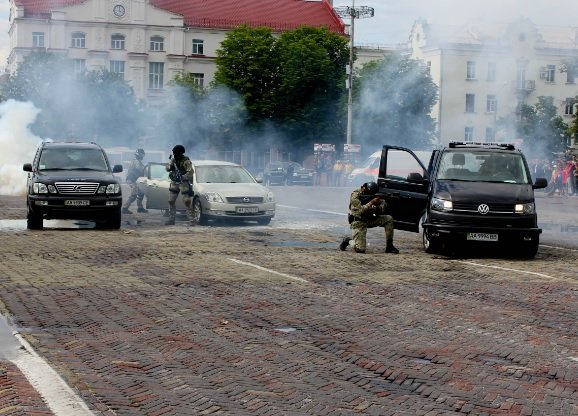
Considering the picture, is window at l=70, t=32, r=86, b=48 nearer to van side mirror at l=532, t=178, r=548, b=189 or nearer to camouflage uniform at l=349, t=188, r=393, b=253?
camouflage uniform at l=349, t=188, r=393, b=253

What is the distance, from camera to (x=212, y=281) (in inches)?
535

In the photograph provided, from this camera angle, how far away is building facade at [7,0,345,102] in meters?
90.6

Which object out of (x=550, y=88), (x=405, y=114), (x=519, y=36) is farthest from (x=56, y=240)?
(x=405, y=114)

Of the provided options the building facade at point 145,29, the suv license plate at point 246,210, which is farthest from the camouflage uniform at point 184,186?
the building facade at point 145,29

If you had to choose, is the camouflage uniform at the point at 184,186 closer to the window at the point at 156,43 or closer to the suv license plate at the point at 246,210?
the suv license plate at the point at 246,210

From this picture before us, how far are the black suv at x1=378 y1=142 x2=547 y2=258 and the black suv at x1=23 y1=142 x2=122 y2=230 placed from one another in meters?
6.11

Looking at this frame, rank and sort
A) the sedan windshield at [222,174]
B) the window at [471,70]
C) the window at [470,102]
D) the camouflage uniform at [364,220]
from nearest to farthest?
the camouflage uniform at [364,220] < the sedan windshield at [222,174] < the window at [470,102] < the window at [471,70]

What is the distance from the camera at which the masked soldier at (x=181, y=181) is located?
2417 centimetres

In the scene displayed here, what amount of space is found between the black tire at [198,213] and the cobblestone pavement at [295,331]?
Result: 255 inches

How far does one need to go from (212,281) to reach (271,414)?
267 inches

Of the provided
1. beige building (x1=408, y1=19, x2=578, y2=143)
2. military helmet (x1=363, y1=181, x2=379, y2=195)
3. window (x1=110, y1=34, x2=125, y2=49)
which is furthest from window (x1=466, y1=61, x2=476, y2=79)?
window (x1=110, y1=34, x2=125, y2=49)

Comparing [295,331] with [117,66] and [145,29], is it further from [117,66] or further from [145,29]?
[145,29]

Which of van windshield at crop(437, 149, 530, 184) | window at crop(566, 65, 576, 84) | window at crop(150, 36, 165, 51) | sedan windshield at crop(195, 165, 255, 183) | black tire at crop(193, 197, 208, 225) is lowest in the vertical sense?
black tire at crop(193, 197, 208, 225)

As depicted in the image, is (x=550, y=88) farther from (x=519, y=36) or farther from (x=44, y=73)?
(x=44, y=73)
